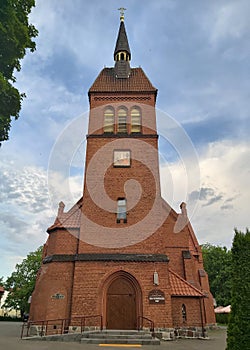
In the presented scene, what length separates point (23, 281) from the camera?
42.8 m

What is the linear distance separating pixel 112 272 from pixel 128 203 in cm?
404

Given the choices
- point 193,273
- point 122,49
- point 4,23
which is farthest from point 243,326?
point 122,49

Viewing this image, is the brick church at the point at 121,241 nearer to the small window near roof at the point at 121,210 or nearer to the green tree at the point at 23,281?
the small window near roof at the point at 121,210

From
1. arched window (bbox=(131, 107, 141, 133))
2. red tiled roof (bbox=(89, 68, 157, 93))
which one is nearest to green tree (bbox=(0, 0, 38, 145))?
arched window (bbox=(131, 107, 141, 133))

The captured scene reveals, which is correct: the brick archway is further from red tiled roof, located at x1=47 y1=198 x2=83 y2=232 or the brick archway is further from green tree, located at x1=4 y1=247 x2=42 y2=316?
green tree, located at x1=4 y1=247 x2=42 y2=316

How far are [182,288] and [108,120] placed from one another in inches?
458

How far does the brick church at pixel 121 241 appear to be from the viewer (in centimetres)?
1550

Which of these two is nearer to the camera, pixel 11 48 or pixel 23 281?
pixel 11 48

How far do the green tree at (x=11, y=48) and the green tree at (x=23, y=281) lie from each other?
36441 millimetres

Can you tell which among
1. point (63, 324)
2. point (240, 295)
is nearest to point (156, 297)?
point (63, 324)

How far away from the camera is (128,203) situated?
17703mm

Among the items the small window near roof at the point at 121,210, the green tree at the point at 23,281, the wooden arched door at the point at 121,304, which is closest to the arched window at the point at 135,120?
the small window near roof at the point at 121,210

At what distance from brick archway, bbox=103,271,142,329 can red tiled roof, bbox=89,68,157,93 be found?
1242cm

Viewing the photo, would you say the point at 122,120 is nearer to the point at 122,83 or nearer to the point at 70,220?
the point at 122,83
